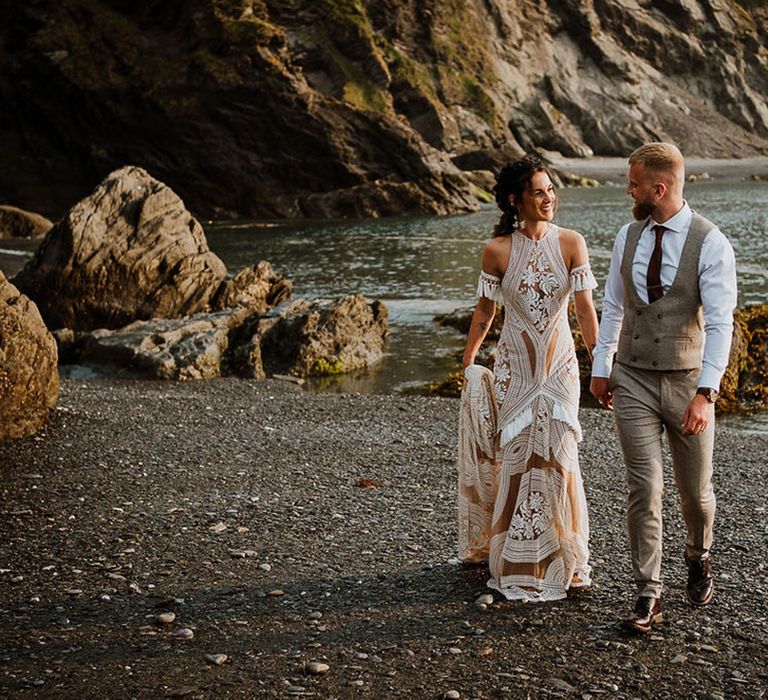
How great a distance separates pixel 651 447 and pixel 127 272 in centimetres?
2019

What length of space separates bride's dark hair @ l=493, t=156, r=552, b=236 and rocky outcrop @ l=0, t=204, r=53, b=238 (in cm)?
4874

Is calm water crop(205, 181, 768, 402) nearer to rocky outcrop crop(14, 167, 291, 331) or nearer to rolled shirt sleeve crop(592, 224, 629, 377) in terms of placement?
rocky outcrop crop(14, 167, 291, 331)

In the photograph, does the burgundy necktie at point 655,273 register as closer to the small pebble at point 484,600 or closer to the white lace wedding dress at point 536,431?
the white lace wedding dress at point 536,431

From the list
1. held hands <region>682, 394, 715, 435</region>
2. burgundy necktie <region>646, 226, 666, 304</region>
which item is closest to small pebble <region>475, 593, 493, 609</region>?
held hands <region>682, 394, 715, 435</region>

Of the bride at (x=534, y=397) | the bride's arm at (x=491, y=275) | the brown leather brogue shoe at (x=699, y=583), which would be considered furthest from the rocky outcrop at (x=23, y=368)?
the brown leather brogue shoe at (x=699, y=583)

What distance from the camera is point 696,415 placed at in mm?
5887

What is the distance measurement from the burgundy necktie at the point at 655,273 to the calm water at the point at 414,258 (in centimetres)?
1284

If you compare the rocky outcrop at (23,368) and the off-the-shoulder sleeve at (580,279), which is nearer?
the off-the-shoulder sleeve at (580,279)

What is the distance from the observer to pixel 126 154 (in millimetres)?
72188

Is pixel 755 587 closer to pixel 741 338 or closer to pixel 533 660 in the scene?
pixel 533 660

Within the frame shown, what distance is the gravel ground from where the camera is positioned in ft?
19.1

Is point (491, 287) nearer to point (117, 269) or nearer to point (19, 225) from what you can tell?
point (117, 269)

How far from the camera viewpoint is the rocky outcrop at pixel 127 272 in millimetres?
24219

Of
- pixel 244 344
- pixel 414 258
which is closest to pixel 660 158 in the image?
pixel 244 344
